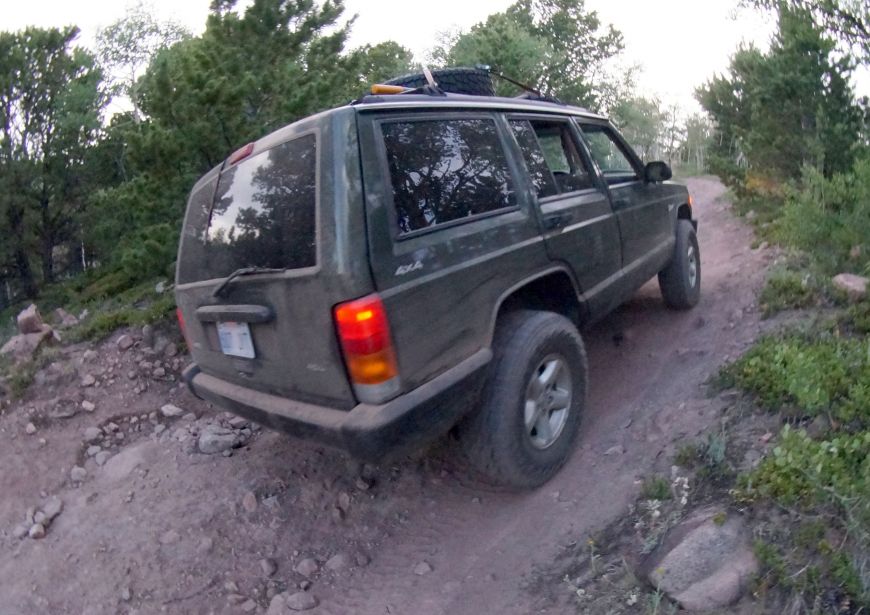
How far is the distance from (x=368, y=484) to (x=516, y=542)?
3.29ft

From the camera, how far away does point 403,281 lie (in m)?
2.83

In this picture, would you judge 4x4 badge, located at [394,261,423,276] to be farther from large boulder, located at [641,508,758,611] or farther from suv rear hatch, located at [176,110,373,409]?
large boulder, located at [641,508,758,611]

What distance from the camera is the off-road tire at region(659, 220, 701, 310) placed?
18.0 ft

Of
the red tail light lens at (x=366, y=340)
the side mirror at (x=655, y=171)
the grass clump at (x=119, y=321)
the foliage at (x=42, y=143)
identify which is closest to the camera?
the red tail light lens at (x=366, y=340)

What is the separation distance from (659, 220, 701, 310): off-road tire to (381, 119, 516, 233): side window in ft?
7.87

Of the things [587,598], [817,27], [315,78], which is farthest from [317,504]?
[817,27]

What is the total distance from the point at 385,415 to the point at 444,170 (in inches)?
47.6

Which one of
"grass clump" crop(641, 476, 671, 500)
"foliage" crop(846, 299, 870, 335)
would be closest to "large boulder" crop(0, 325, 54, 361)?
"grass clump" crop(641, 476, 671, 500)

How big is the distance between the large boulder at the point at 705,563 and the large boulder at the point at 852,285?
102 inches

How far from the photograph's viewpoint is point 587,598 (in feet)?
9.16

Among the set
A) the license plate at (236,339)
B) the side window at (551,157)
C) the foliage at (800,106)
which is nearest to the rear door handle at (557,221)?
the side window at (551,157)

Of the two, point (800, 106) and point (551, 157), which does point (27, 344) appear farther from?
point (800, 106)

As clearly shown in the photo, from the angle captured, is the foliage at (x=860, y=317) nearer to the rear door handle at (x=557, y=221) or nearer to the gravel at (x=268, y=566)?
the rear door handle at (x=557, y=221)

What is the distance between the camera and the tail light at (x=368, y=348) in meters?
2.70
